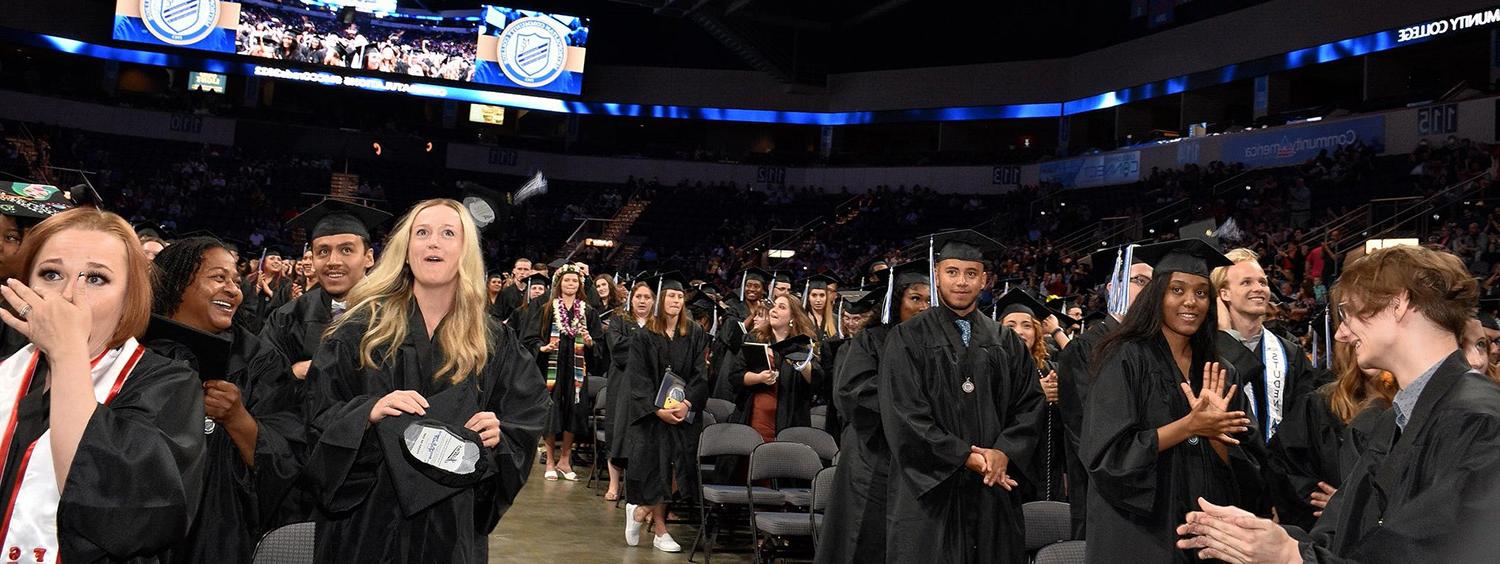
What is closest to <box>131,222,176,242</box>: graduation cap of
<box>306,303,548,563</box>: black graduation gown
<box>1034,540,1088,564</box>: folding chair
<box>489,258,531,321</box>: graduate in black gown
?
<box>306,303,548,563</box>: black graduation gown

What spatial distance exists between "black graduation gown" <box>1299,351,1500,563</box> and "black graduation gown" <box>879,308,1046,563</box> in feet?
7.41

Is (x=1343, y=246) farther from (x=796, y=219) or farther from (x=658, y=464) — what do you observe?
(x=796, y=219)

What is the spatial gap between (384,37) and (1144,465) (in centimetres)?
3283

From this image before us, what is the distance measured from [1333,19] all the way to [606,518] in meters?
22.4

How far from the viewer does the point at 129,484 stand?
7.30 feet

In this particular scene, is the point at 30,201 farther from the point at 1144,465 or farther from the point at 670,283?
the point at 670,283

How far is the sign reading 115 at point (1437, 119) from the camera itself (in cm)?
2106

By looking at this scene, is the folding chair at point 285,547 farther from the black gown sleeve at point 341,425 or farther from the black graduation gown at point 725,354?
the black graduation gown at point 725,354

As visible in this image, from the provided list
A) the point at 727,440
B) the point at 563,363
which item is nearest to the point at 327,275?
the point at 727,440

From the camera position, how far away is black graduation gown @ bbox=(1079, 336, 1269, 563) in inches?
162

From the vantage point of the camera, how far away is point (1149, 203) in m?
26.1

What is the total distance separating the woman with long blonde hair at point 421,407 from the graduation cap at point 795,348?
4769 millimetres

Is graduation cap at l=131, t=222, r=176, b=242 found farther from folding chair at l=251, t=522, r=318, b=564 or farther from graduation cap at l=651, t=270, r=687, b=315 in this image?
folding chair at l=251, t=522, r=318, b=564

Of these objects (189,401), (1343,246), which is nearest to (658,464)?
(189,401)
